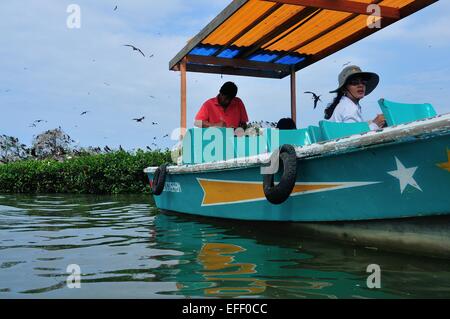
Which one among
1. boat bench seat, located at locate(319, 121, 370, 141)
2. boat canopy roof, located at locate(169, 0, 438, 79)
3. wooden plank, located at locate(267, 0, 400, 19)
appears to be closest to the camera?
boat bench seat, located at locate(319, 121, 370, 141)

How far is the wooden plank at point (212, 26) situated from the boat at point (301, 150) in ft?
0.05

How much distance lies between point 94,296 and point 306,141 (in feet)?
9.34

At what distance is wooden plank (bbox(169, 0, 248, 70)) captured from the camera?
4.78 metres

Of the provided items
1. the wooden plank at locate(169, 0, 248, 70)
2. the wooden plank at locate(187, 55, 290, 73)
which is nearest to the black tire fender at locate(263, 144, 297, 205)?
Result: the wooden plank at locate(169, 0, 248, 70)

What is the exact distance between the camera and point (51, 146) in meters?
20.8

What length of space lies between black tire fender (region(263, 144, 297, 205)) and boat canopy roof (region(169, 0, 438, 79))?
162 cm

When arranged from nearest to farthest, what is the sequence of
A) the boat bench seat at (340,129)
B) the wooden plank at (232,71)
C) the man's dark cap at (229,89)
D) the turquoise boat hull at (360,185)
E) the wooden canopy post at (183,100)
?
the turquoise boat hull at (360,185), the boat bench seat at (340,129), the man's dark cap at (229,89), the wooden canopy post at (183,100), the wooden plank at (232,71)

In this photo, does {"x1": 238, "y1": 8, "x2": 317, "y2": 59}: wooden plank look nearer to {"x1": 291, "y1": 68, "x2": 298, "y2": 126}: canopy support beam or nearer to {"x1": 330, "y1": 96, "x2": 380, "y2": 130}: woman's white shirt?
{"x1": 291, "y1": 68, "x2": 298, "y2": 126}: canopy support beam

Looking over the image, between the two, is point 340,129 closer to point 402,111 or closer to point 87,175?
point 402,111

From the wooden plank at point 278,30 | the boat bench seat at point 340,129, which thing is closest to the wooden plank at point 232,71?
the wooden plank at point 278,30

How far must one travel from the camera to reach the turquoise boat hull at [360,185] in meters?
2.92

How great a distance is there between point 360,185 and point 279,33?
320 cm

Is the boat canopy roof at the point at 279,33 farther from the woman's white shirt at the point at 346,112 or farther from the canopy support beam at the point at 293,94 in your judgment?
the woman's white shirt at the point at 346,112

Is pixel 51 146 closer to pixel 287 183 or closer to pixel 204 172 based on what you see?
pixel 204 172
